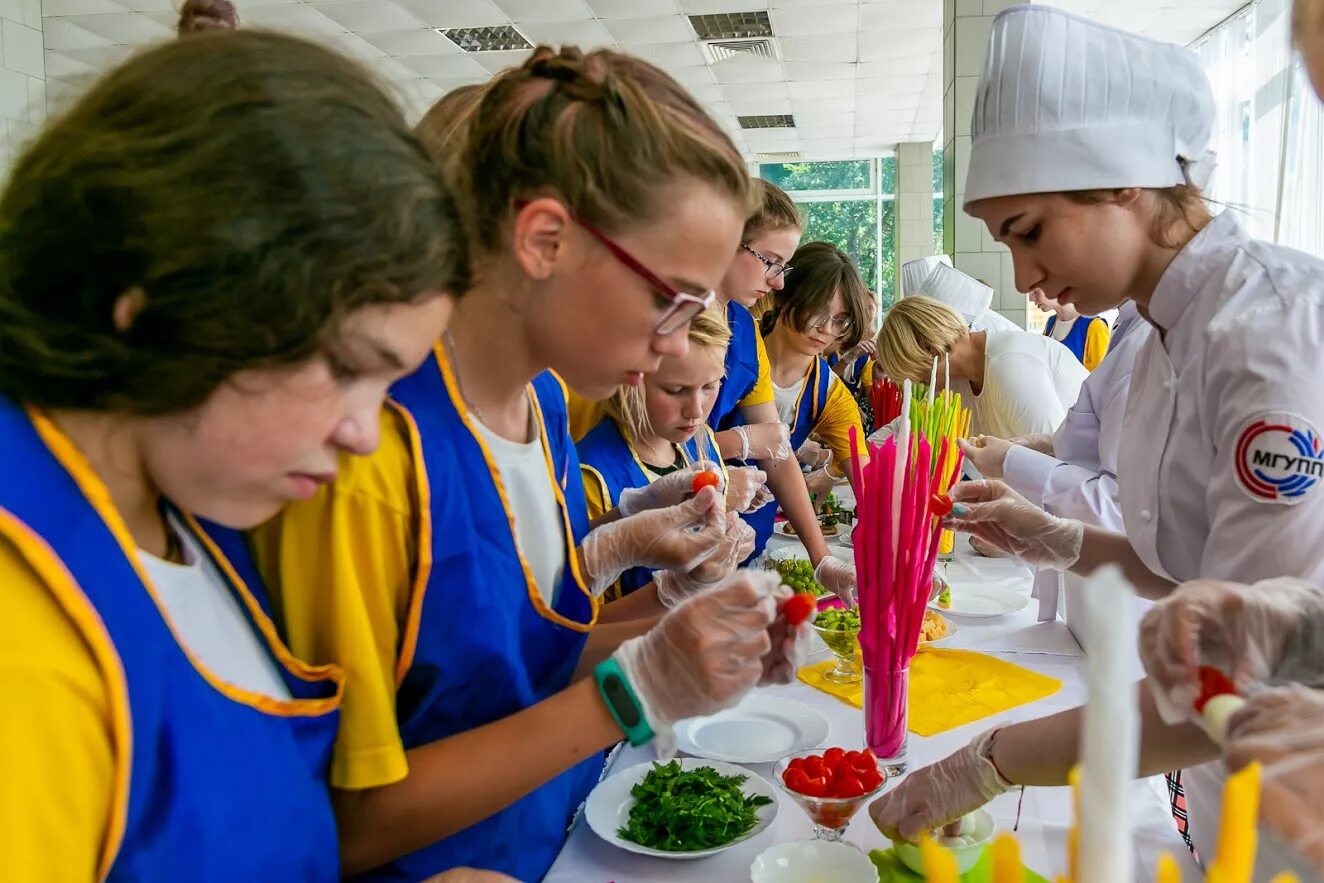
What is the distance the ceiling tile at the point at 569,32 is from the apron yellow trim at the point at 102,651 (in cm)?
686

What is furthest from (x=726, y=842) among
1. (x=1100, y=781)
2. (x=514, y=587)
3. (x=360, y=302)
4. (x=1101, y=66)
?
(x=1101, y=66)

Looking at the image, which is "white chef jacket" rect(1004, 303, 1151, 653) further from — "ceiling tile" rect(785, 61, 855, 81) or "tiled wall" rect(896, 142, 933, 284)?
"tiled wall" rect(896, 142, 933, 284)

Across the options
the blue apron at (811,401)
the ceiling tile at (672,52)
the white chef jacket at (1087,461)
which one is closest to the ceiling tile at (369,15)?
the ceiling tile at (672,52)

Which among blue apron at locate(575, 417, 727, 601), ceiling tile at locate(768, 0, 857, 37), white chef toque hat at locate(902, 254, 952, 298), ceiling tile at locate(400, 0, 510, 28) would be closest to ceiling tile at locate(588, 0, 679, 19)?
ceiling tile at locate(400, 0, 510, 28)

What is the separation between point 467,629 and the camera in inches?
40.4

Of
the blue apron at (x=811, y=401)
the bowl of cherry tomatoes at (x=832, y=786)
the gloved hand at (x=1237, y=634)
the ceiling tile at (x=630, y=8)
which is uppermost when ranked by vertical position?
the ceiling tile at (x=630, y=8)

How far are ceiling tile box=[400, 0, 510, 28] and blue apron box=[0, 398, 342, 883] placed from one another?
638 centimetres

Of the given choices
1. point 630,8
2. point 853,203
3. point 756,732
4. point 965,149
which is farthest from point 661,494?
point 853,203

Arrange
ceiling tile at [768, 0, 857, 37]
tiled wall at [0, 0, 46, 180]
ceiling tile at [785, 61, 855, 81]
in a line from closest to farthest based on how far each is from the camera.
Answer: tiled wall at [0, 0, 46, 180]
ceiling tile at [768, 0, 857, 37]
ceiling tile at [785, 61, 855, 81]

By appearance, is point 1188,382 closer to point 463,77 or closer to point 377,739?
point 377,739

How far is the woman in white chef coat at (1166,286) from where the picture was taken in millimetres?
1224

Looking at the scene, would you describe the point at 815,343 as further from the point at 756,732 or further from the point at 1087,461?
the point at 756,732

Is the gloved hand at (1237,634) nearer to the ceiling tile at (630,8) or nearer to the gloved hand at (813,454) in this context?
the gloved hand at (813,454)

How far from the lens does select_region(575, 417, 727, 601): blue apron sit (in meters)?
2.13
